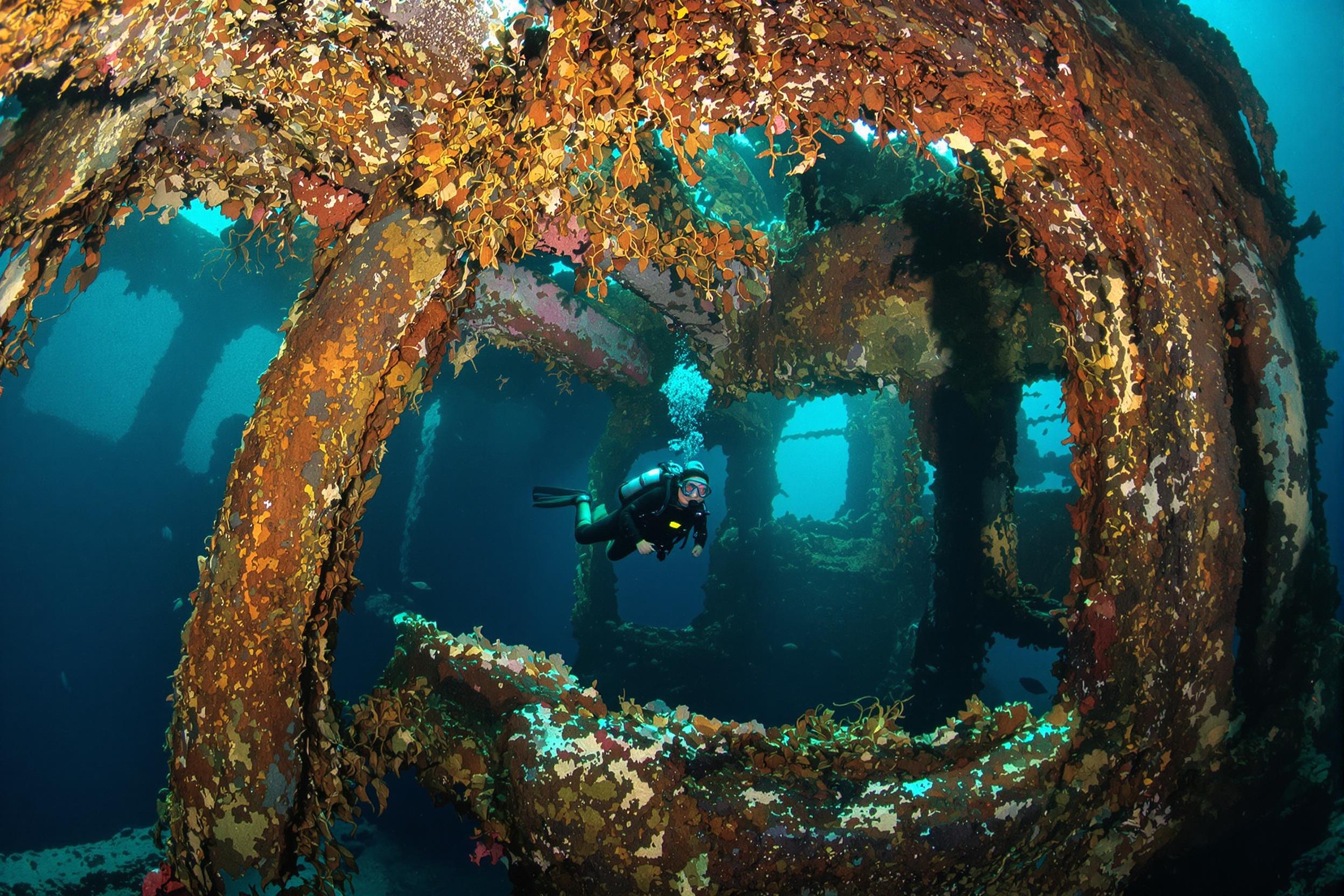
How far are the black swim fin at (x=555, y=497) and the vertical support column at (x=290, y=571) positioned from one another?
16.5 feet

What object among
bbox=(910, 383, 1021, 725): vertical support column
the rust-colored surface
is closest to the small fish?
bbox=(910, 383, 1021, 725): vertical support column

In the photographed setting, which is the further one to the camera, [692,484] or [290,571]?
[692,484]

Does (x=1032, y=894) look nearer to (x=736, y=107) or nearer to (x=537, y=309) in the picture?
(x=736, y=107)

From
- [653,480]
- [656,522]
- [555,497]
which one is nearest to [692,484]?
[653,480]

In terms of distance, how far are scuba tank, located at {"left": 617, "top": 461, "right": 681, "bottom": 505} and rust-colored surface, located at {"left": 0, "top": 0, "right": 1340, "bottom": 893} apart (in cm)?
357

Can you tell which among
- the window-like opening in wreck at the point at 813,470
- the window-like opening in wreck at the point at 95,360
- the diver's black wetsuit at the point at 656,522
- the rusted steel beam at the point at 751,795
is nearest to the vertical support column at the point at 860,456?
the diver's black wetsuit at the point at 656,522

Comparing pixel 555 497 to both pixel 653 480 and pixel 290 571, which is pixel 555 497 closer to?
pixel 653 480

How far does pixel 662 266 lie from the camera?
2926 millimetres

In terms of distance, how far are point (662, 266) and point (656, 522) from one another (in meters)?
4.00

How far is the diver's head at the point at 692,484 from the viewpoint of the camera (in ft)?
19.9

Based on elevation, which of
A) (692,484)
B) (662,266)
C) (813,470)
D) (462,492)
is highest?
(813,470)

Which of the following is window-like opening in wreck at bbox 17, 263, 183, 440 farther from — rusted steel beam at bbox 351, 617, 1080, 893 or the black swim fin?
rusted steel beam at bbox 351, 617, 1080, 893

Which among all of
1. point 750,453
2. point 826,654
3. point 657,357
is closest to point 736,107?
point 657,357

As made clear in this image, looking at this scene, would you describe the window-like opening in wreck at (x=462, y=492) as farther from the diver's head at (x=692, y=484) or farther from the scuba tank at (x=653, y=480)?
the diver's head at (x=692, y=484)
